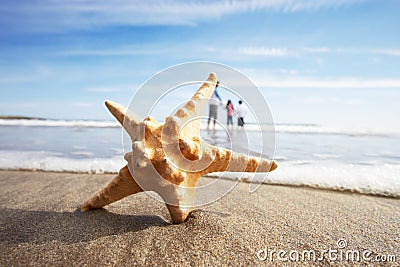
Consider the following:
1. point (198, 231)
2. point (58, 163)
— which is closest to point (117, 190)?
point (198, 231)

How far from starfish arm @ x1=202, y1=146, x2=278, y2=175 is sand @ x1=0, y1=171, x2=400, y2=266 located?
0.47m

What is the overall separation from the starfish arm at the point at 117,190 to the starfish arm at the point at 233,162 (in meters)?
0.65

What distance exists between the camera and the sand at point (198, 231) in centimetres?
189

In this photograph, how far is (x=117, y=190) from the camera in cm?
246

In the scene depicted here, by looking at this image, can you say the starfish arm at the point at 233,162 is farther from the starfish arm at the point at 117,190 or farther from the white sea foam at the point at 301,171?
the white sea foam at the point at 301,171

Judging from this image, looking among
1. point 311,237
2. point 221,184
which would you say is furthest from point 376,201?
point 221,184

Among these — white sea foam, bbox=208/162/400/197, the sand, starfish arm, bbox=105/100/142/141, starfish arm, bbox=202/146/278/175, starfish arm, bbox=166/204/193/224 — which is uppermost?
starfish arm, bbox=105/100/142/141

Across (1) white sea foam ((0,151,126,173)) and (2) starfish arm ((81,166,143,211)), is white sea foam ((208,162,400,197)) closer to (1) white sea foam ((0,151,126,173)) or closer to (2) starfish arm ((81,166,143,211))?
(1) white sea foam ((0,151,126,173))

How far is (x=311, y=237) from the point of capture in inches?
87.4

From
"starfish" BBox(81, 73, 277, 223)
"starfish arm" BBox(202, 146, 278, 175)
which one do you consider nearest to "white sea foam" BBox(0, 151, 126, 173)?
"starfish" BBox(81, 73, 277, 223)

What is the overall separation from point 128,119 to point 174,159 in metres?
0.59

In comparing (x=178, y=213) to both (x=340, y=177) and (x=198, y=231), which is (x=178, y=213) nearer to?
(x=198, y=231)

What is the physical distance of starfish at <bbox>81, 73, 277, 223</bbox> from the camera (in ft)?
6.97

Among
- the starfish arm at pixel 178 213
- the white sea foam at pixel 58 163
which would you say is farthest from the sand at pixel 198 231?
the white sea foam at pixel 58 163
